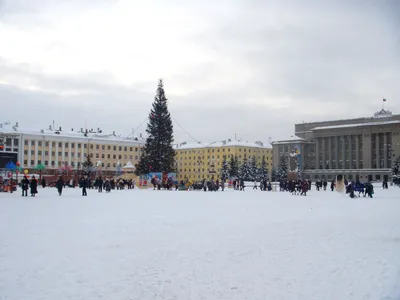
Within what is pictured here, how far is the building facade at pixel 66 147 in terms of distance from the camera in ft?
355

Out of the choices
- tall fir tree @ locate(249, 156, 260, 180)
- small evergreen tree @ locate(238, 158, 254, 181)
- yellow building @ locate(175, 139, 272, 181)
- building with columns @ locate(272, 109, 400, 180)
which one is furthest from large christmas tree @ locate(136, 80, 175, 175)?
yellow building @ locate(175, 139, 272, 181)

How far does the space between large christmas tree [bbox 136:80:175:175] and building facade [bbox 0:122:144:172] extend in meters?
45.3

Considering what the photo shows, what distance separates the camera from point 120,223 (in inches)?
588

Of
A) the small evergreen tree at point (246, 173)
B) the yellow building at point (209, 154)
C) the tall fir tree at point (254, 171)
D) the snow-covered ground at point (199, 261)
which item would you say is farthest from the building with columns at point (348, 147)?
the snow-covered ground at point (199, 261)

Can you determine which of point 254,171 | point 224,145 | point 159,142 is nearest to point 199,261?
point 159,142

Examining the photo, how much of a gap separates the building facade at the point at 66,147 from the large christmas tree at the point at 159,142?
1782 inches

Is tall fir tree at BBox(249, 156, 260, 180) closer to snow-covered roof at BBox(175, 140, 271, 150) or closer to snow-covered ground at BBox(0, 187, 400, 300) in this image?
snow-covered roof at BBox(175, 140, 271, 150)

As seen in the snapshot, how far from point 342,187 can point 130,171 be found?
34.4 metres

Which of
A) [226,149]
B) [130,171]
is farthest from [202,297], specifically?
[226,149]

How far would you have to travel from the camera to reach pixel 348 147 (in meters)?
115

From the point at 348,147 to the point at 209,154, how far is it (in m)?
37.0

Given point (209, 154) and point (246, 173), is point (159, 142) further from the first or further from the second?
point (209, 154)

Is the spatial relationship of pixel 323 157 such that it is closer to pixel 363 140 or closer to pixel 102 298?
pixel 363 140

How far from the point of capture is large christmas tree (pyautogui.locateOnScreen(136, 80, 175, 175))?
59469mm
